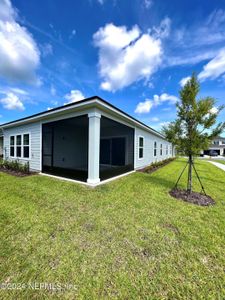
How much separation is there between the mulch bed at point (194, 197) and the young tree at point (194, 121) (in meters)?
0.46

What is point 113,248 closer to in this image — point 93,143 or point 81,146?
point 93,143

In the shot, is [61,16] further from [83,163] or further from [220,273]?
[220,273]

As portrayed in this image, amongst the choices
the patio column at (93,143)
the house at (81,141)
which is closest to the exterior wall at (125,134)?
the house at (81,141)

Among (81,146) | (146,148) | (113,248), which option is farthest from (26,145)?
(113,248)

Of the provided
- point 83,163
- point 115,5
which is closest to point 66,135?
point 83,163

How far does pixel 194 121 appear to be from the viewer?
457 cm

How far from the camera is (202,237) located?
2529 mm

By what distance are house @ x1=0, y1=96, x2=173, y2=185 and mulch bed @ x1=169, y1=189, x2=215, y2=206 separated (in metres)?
3.01

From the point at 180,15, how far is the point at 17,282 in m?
9.92

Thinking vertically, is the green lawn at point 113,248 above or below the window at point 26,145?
below

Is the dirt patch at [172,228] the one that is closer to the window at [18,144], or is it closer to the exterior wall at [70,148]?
the exterior wall at [70,148]

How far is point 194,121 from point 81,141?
9.35 m

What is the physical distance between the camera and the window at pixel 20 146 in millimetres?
9078

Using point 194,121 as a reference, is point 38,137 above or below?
below
